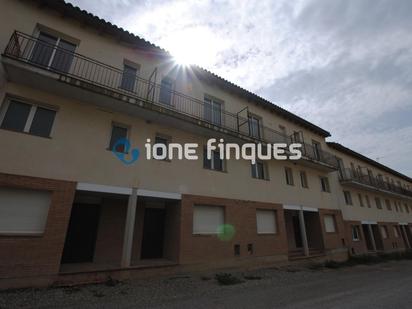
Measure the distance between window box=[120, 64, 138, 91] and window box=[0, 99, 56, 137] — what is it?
9.49 ft

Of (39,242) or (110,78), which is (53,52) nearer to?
(110,78)

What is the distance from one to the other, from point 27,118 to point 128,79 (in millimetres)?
3909

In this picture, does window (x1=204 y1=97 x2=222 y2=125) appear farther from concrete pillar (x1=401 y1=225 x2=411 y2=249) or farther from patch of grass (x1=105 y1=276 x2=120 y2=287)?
concrete pillar (x1=401 y1=225 x2=411 y2=249)

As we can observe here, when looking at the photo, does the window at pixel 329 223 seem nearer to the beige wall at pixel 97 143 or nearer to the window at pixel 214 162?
the beige wall at pixel 97 143

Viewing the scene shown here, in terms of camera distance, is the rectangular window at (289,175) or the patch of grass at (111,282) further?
the rectangular window at (289,175)

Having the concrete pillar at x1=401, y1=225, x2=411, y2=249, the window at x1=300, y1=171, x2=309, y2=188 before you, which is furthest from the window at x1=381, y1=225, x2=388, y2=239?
the window at x1=300, y1=171, x2=309, y2=188

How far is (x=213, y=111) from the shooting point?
38.2ft

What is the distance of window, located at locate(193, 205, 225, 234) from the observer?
360 inches

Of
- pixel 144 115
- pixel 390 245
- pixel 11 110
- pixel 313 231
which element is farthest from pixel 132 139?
pixel 390 245

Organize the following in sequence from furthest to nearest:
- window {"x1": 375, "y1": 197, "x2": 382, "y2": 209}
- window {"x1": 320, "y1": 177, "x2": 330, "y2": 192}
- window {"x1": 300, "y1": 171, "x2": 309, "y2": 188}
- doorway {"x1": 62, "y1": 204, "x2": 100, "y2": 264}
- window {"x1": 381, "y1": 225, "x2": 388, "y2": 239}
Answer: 1. window {"x1": 375, "y1": 197, "x2": 382, "y2": 209}
2. window {"x1": 381, "y1": 225, "x2": 388, "y2": 239}
3. window {"x1": 320, "y1": 177, "x2": 330, "y2": 192}
4. window {"x1": 300, "y1": 171, "x2": 309, "y2": 188}
5. doorway {"x1": 62, "y1": 204, "x2": 100, "y2": 264}

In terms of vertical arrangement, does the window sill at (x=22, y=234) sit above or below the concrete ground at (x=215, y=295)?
above

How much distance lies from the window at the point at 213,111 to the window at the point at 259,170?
10.5ft

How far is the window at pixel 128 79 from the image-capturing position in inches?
350

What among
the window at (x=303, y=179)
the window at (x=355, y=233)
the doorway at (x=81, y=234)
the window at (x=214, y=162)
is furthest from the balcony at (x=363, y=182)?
the doorway at (x=81, y=234)
